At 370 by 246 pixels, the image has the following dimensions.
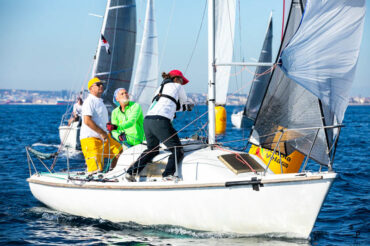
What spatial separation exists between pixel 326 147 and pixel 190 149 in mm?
2093

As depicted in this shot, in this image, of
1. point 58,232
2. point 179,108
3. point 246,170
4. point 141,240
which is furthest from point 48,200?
point 246,170

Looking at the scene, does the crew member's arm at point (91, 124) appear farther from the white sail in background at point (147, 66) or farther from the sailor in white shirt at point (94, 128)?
the white sail in background at point (147, 66)

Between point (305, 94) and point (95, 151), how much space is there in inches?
138

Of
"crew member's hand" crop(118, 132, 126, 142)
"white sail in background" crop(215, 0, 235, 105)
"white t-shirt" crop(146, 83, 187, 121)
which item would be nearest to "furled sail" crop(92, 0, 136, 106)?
"white sail in background" crop(215, 0, 235, 105)

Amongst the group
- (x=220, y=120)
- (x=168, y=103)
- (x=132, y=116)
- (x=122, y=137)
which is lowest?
(x=220, y=120)

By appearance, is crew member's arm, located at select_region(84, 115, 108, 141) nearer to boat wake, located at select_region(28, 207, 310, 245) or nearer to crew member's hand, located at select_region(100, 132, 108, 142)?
crew member's hand, located at select_region(100, 132, 108, 142)

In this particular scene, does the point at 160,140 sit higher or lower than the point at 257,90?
lower

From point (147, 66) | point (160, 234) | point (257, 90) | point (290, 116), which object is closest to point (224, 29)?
point (147, 66)

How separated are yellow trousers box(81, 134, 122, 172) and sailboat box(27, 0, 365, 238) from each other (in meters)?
0.31

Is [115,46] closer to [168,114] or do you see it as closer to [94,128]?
[94,128]

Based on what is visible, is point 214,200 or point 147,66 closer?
point 214,200

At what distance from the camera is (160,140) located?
6.61 metres

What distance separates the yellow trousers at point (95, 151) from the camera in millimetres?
7277

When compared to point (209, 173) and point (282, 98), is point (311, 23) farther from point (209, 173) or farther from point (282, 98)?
point (209, 173)
